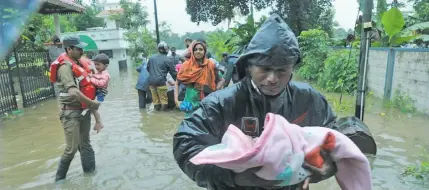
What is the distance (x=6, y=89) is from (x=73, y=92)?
601cm


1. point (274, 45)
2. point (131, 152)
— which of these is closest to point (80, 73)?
point (131, 152)

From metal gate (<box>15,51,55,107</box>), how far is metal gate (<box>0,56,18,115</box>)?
1.74ft

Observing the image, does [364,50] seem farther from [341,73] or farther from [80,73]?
[341,73]

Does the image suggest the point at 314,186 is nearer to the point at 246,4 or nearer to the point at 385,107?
the point at 385,107

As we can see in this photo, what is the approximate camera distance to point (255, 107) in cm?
155

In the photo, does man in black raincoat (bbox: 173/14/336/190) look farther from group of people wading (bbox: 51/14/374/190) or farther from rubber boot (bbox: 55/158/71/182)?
rubber boot (bbox: 55/158/71/182)

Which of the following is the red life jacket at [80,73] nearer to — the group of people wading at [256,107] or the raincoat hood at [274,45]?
the group of people wading at [256,107]

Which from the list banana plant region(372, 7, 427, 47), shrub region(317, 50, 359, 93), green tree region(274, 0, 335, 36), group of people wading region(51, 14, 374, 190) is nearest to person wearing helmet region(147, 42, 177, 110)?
shrub region(317, 50, 359, 93)

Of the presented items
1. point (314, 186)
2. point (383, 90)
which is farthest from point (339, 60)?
point (314, 186)

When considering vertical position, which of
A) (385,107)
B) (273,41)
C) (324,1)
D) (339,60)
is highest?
(324,1)

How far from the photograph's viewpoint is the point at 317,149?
1.23 m

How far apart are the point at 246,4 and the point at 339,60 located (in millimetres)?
14588

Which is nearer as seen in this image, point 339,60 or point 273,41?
point 273,41

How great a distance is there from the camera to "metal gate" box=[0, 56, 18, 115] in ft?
26.7
